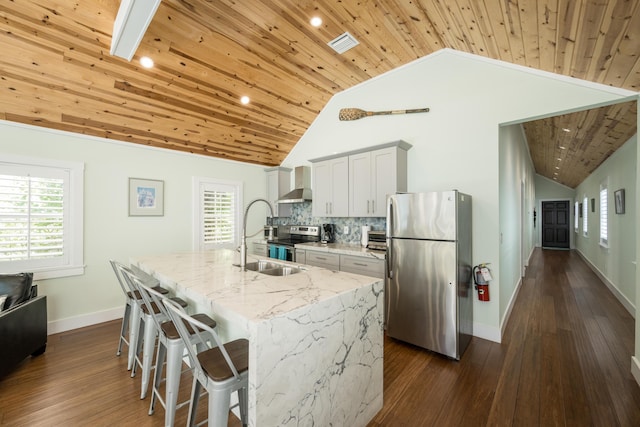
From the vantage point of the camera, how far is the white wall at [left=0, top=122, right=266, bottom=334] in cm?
332

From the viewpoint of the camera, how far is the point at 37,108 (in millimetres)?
3039

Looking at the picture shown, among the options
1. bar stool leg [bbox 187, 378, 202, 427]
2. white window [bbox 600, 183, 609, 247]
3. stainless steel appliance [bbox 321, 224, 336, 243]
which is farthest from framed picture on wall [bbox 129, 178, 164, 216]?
white window [bbox 600, 183, 609, 247]

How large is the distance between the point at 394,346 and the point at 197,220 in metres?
3.56

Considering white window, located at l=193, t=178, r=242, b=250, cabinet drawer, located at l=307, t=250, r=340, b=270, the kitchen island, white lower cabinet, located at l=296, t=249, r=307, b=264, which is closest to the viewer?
the kitchen island

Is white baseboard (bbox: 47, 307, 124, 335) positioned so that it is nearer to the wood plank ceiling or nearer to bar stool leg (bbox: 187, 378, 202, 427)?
the wood plank ceiling

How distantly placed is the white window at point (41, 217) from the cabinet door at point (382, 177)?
12.4ft

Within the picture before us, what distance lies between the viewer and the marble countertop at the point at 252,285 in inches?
54.6

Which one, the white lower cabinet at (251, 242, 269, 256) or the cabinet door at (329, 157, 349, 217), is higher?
the cabinet door at (329, 157, 349, 217)

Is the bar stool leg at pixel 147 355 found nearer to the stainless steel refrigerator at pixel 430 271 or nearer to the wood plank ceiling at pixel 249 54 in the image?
the stainless steel refrigerator at pixel 430 271

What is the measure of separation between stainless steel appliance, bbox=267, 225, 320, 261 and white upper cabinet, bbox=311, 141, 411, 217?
0.45 metres

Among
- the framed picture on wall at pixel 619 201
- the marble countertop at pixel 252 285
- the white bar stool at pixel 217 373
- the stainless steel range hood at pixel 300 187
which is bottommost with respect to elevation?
the white bar stool at pixel 217 373

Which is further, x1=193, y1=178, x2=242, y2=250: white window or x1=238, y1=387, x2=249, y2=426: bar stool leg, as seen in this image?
x1=193, y1=178, x2=242, y2=250: white window

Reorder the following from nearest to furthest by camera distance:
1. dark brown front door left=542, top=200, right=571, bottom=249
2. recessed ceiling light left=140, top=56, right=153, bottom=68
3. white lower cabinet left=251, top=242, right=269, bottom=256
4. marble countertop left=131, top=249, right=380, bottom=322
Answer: marble countertop left=131, top=249, right=380, bottom=322
recessed ceiling light left=140, top=56, right=153, bottom=68
white lower cabinet left=251, top=242, right=269, bottom=256
dark brown front door left=542, top=200, right=571, bottom=249

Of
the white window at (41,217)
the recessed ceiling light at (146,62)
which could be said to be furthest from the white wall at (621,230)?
the white window at (41,217)
